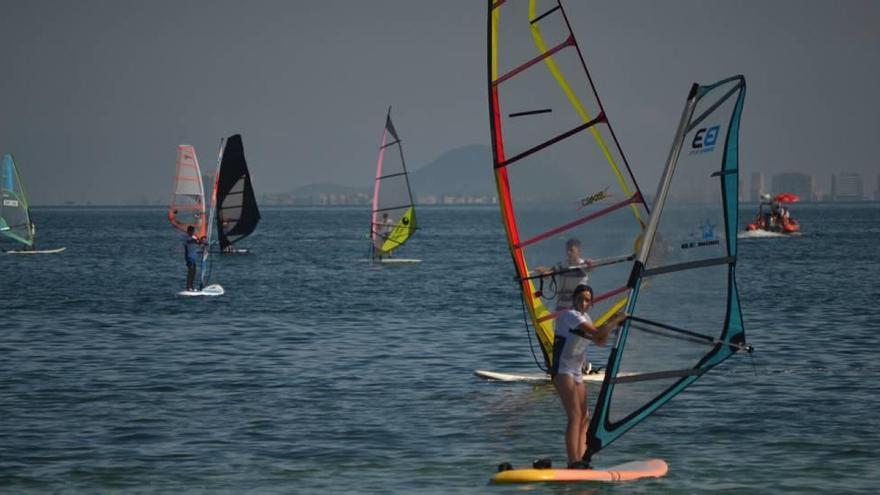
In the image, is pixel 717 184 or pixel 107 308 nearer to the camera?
pixel 717 184

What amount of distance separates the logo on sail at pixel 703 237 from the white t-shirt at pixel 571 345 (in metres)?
1.52

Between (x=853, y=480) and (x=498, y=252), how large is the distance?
78.7m

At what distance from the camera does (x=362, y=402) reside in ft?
70.8

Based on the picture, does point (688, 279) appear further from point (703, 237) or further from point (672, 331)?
point (672, 331)

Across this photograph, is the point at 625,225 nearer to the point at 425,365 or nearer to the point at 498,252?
the point at 425,365

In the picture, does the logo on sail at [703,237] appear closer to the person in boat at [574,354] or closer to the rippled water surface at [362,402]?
the rippled water surface at [362,402]

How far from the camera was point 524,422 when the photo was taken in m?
19.5

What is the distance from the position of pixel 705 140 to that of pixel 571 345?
8.57 feet

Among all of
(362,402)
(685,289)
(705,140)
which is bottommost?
(362,402)

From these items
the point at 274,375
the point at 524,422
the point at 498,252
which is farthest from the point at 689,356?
the point at 498,252

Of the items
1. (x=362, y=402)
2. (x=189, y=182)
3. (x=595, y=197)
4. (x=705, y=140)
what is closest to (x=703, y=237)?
(x=705, y=140)

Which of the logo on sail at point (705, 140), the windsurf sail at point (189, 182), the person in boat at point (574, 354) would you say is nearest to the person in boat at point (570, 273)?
the logo on sail at point (705, 140)

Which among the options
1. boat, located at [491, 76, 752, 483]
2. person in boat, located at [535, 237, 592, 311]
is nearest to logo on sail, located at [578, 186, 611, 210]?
person in boat, located at [535, 237, 592, 311]

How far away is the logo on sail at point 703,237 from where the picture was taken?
14856 mm
